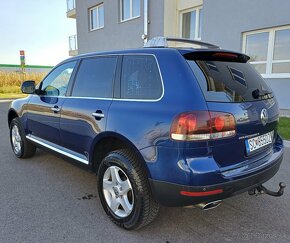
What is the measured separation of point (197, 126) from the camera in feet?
7.12

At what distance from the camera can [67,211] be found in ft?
10.1

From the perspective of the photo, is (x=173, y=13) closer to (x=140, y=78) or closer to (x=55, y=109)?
(x=55, y=109)

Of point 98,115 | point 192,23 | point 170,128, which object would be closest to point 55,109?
point 98,115

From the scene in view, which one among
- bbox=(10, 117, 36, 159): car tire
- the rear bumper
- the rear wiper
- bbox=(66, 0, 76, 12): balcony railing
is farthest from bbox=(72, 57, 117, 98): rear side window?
bbox=(66, 0, 76, 12): balcony railing

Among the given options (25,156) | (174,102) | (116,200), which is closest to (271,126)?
(174,102)

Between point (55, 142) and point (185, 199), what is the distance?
7.36 feet

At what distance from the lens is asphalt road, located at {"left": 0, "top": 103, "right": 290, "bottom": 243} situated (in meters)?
2.60

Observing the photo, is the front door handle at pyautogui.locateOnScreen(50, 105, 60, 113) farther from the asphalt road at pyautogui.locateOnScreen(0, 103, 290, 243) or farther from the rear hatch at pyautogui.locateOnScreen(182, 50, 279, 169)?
the rear hatch at pyautogui.locateOnScreen(182, 50, 279, 169)

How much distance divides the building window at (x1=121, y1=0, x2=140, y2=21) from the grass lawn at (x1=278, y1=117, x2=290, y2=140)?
8.85m

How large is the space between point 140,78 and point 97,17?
1567cm

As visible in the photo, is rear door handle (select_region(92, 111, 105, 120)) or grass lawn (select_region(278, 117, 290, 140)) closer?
rear door handle (select_region(92, 111, 105, 120))

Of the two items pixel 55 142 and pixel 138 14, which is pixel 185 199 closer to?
pixel 55 142

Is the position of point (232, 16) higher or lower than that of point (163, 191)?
higher

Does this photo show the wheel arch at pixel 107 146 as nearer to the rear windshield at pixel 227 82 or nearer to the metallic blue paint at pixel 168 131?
the metallic blue paint at pixel 168 131
